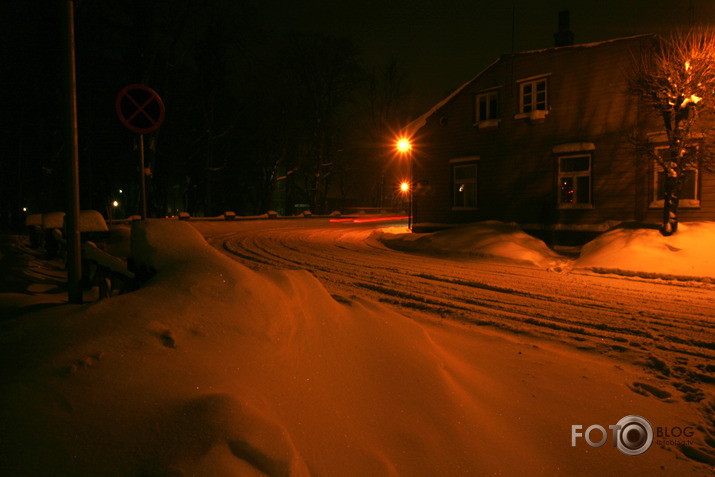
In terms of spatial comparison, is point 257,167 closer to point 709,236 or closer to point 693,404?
point 709,236

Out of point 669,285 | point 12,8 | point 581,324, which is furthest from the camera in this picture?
point 12,8

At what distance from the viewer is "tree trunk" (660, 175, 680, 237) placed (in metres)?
12.1

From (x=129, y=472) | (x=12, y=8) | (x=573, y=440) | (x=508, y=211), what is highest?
(x=12, y=8)

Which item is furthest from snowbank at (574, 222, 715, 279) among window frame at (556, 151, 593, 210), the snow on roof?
the snow on roof

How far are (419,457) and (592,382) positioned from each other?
2324 mm

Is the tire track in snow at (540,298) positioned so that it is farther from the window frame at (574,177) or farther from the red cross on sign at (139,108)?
the window frame at (574,177)

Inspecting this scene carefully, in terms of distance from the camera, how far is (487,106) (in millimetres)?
19297

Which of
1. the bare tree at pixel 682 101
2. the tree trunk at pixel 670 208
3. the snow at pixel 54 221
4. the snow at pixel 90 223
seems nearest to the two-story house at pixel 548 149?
the bare tree at pixel 682 101

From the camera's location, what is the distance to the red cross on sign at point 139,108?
549 centimetres

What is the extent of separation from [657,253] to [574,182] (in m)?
6.26

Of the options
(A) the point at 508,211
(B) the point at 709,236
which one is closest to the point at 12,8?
(A) the point at 508,211

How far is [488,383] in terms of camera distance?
13.3 feet

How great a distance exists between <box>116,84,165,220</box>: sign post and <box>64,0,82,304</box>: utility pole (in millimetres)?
1266

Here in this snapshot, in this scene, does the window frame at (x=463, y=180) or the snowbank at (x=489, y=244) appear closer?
the snowbank at (x=489, y=244)
